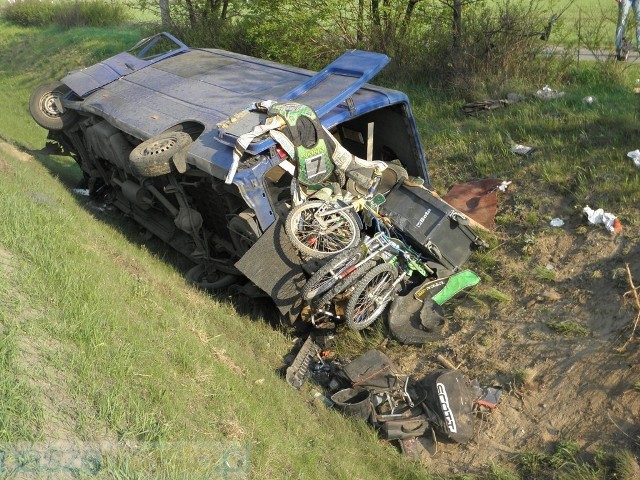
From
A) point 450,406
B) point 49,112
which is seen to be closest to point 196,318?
point 450,406

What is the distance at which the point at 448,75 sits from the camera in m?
11.3

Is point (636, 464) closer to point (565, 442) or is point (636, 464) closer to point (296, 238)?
point (565, 442)

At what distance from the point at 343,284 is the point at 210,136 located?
7.12 ft

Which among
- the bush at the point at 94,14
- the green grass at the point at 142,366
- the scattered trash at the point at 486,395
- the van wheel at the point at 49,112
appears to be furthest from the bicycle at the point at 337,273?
the bush at the point at 94,14

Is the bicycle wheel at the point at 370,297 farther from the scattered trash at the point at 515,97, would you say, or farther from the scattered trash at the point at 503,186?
the scattered trash at the point at 515,97

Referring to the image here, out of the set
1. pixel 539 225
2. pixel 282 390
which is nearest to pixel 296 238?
pixel 282 390

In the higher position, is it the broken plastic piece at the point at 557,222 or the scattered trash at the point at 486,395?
the broken plastic piece at the point at 557,222

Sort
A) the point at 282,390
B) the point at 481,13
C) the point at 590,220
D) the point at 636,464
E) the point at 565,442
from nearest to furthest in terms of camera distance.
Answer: the point at 636,464, the point at 565,442, the point at 282,390, the point at 590,220, the point at 481,13

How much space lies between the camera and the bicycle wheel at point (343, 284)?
6.14 meters

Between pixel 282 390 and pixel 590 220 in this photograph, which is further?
pixel 590 220

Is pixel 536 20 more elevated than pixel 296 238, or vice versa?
pixel 536 20

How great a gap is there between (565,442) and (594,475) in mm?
418

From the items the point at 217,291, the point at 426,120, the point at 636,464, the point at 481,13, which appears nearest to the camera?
the point at 636,464

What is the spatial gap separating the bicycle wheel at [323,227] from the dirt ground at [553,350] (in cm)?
120
